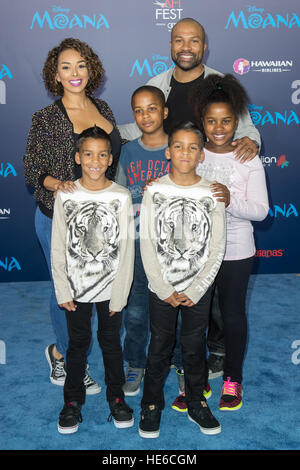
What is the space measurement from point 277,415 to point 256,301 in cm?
171

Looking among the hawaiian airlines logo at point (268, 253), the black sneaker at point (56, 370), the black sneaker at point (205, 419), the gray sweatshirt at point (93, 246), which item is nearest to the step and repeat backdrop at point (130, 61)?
the hawaiian airlines logo at point (268, 253)

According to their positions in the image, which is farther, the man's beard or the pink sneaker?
the man's beard

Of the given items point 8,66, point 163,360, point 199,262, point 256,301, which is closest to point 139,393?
point 163,360

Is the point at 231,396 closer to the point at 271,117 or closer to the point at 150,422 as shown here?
the point at 150,422

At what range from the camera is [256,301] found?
4.04 m

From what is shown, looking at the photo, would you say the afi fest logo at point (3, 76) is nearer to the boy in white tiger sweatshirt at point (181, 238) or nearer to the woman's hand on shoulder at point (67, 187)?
the woman's hand on shoulder at point (67, 187)

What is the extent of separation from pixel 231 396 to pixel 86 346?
0.77m

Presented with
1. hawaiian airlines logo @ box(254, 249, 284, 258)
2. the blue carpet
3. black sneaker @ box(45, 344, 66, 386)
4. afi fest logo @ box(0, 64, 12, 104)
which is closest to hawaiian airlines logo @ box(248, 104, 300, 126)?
hawaiian airlines logo @ box(254, 249, 284, 258)

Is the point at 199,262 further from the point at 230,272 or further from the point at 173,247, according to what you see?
the point at 230,272

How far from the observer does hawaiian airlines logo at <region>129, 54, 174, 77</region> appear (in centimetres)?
439

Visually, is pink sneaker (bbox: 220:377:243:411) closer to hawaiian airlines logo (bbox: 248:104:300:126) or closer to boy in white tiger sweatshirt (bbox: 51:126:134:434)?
boy in white tiger sweatshirt (bbox: 51:126:134:434)

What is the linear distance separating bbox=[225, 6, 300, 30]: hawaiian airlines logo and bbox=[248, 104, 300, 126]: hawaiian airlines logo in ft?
2.28

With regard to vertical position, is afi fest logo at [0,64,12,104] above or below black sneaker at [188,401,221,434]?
above

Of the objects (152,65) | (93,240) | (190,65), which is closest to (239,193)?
(93,240)
